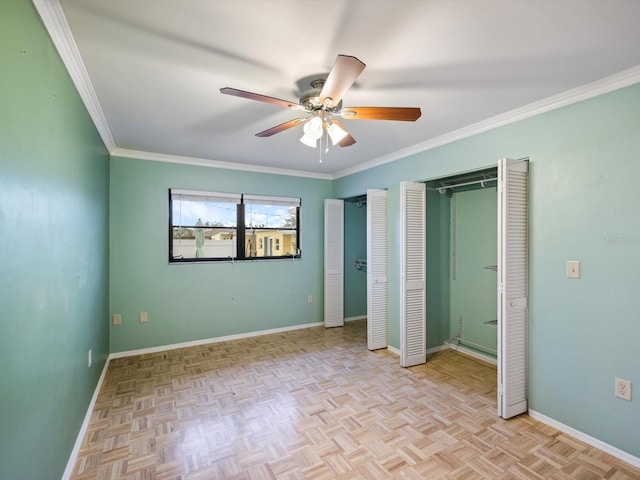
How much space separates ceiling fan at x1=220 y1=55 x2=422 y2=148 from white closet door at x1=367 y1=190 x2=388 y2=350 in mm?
1639

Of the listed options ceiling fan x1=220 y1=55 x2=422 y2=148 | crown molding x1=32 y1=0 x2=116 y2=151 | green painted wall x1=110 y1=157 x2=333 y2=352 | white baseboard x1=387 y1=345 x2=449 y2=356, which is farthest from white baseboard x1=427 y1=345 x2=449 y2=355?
crown molding x1=32 y1=0 x2=116 y2=151

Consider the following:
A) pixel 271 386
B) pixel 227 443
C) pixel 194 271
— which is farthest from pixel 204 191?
pixel 227 443

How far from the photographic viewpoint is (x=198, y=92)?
7.25 feet

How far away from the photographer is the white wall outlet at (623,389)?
196cm

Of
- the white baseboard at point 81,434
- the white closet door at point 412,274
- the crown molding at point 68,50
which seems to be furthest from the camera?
the white closet door at point 412,274

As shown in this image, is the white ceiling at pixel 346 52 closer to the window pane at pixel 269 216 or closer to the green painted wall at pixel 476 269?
the green painted wall at pixel 476 269

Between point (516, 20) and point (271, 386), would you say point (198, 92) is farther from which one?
point (271, 386)

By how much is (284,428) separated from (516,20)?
2.89 metres

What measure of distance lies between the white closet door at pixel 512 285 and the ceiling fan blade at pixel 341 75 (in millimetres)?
1503

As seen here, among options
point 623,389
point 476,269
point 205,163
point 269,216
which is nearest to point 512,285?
point 623,389

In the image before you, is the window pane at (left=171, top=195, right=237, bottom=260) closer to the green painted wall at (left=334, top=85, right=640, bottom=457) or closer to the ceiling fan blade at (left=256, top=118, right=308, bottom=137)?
the ceiling fan blade at (left=256, top=118, right=308, bottom=137)

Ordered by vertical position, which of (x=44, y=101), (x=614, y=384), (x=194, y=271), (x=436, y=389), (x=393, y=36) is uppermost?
(x=393, y=36)

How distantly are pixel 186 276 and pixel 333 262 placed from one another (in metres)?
2.17

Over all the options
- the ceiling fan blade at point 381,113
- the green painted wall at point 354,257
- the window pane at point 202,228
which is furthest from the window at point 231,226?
the ceiling fan blade at point 381,113
